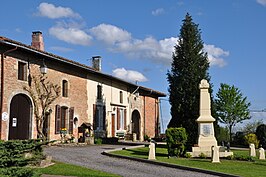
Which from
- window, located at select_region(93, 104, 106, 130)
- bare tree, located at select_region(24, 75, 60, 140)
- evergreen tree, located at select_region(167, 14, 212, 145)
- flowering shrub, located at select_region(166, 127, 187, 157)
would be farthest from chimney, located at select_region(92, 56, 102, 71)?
flowering shrub, located at select_region(166, 127, 187, 157)

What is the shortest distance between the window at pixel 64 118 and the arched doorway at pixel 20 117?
252 centimetres

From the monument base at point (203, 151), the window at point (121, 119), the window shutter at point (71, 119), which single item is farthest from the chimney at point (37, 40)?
the monument base at point (203, 151)

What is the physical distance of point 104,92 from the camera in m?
30.8

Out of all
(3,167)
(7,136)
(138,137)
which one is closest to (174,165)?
(3,167)

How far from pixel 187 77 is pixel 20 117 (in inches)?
395

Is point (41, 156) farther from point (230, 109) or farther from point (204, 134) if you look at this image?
point (230, 109)

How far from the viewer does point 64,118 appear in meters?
25.0

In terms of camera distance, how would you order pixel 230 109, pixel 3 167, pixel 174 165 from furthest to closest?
1. pixel 230 109
2. pixel 174 165
3. pixel 3 167

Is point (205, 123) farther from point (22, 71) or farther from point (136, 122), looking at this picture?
point (136, 122)

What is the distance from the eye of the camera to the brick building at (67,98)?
1970 cm

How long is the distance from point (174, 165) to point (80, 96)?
14069 millimetres

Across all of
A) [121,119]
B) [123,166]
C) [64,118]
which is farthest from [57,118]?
[123,166]

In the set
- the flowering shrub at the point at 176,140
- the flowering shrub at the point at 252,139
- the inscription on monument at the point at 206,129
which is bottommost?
the flowering shrub at the point at 252,139

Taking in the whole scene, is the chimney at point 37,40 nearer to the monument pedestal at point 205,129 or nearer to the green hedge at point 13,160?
the monument pedestal at point 205,129
